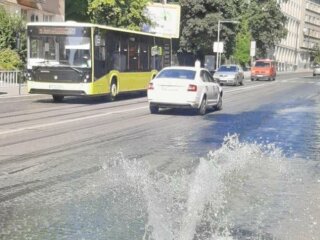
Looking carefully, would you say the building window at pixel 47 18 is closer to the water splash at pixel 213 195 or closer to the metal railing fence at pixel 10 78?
the metal railing fence at pixel 10 78

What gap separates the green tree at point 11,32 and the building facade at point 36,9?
2385mm

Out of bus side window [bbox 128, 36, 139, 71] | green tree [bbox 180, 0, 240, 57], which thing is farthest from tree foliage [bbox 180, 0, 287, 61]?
bus side window [bbox 128, 36, 139, 71]

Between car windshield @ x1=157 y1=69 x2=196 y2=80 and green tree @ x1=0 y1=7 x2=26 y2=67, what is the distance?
16.2m

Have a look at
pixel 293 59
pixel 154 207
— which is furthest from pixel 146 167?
pixel 293 59

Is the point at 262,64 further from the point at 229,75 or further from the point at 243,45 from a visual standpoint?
the point at 243,45

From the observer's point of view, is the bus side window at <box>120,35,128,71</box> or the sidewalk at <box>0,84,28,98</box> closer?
the bus side window at <box>120,35,128,71</box>

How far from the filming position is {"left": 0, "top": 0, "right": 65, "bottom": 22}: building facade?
3803 centimetres

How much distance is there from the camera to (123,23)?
46219mm

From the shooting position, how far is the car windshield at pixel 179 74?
19.1 metres

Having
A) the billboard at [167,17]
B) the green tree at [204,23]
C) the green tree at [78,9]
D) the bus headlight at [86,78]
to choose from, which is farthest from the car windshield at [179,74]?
the green tree at [204,23]

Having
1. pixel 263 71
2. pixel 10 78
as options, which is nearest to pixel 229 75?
pixel 263 71

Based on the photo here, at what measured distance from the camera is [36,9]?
133ft

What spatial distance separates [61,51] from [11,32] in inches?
512

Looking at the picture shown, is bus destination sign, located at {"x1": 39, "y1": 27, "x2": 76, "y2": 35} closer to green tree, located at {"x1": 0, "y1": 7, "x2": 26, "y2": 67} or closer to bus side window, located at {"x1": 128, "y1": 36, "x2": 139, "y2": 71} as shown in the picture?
bus side window, located at {"x1": 128, "y1": 36, "x2": 139, "y2": 71}
